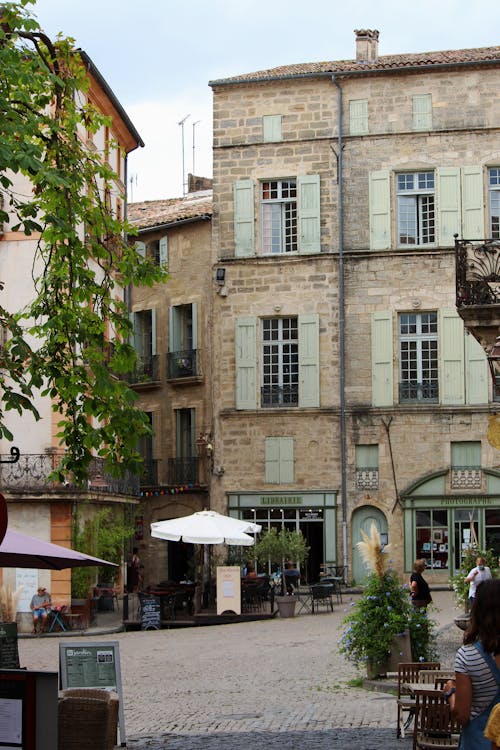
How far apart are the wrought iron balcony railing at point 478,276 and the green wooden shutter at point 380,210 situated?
16901 millimetres

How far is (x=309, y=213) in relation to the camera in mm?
35250

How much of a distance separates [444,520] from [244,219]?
925cm

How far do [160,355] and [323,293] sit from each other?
25.4ft

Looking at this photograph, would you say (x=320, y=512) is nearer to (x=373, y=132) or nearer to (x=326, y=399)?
(x=326, y=399)

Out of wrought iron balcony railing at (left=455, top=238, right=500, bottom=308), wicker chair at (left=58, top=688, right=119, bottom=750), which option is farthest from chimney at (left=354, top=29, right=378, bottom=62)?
wicker chair at (left=58, top=688, right=119, bottom=750)

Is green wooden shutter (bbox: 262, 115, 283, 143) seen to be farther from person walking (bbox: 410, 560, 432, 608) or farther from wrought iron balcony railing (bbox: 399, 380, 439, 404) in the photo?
person walking (bbox: 410, 560, 432, 608)

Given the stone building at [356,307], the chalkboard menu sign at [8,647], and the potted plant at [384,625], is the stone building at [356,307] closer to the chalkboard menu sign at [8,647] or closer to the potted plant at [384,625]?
the potted plant at [384,625]

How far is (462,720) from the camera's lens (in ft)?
19.0

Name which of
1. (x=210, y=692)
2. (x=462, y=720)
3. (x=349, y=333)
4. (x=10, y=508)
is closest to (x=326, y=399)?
(x=349, y=333)

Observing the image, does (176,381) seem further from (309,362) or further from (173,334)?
(309,362)

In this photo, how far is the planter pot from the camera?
2716cm

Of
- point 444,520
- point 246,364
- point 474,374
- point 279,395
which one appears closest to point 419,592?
point 444,520

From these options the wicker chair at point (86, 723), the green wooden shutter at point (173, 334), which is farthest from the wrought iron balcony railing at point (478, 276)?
the green wooden shutter at point (173, 334)

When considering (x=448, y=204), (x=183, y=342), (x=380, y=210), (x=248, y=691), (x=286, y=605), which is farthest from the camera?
(x=183, y=342)
